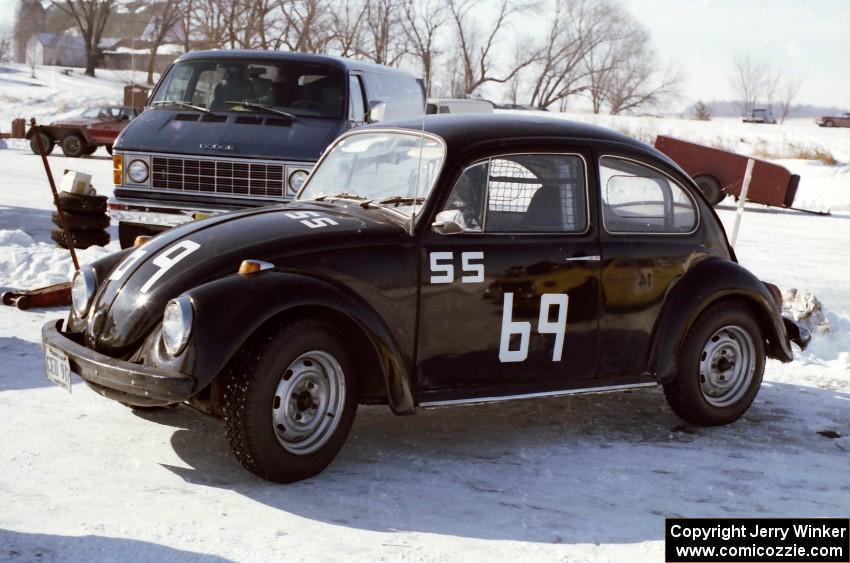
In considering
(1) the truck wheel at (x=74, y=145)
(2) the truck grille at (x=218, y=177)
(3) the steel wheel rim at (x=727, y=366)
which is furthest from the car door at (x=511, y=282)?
(1) the truck wheel at (x=74, y=145)

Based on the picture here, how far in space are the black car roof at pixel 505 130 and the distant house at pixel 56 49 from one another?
352 feet

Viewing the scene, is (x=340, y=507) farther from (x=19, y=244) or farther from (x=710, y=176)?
(x=710, y=176)

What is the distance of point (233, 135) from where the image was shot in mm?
10273

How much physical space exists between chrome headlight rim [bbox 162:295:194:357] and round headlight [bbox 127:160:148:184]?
6069mm

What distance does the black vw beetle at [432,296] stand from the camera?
15.9 feet

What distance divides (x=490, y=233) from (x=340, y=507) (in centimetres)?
169

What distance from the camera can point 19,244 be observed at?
1135 cm

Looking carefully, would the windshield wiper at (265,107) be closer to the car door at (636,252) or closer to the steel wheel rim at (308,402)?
the car door at (636,252)

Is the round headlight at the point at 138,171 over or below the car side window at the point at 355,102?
below

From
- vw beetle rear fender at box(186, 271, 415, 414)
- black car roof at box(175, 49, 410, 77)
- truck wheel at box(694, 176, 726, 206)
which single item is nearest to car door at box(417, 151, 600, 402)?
vw beetle rear fender at box(186, 271, 415, 414)

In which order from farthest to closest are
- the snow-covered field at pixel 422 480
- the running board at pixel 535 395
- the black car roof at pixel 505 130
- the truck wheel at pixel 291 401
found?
1. the black car roof at pixel 505 130
2. the running board at pixel 535 395
3. the truck wheel at pixel 291 401
4. the snow-covered field at pixel 422 480

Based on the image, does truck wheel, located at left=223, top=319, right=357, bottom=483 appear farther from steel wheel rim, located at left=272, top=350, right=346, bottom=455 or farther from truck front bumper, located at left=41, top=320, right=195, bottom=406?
truck front bumper, located at left=41, top=320, right=195, bottom=406

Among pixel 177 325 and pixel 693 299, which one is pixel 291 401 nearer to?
pixel 177 325

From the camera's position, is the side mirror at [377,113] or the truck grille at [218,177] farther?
the side mirror at [377,113]
